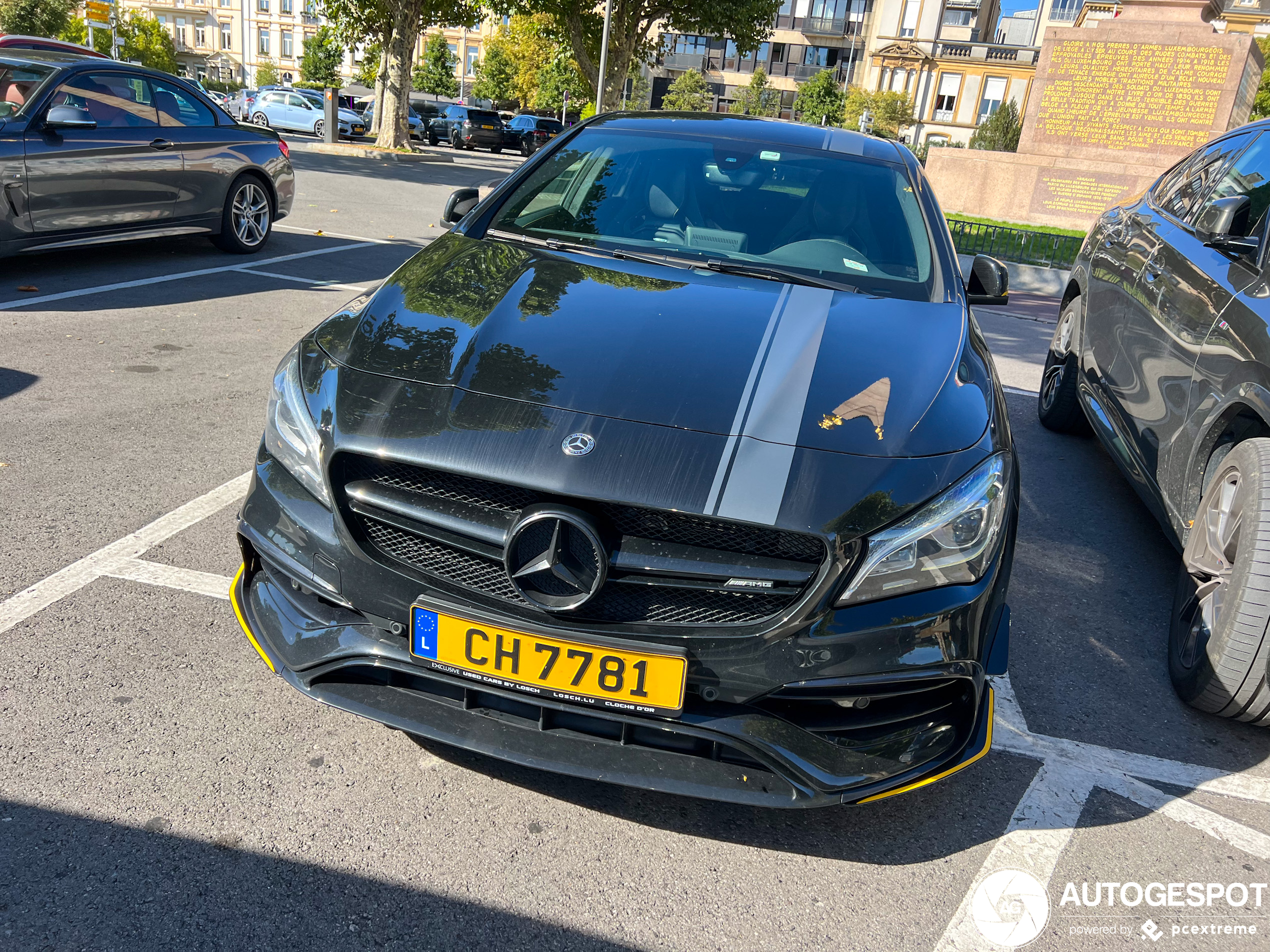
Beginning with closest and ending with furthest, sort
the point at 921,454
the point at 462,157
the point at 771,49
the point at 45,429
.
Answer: the point at 921,454 < the point at 45,429 < the point at 462,157 < the point at 771,49

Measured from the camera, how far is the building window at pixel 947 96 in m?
69.5

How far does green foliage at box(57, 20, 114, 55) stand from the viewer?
50844 mm

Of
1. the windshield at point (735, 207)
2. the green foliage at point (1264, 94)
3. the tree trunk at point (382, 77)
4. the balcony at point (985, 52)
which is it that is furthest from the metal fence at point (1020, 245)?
the balcony at point (985, 52)

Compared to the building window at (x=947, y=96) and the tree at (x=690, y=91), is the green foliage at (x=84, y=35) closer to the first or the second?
the tree at (x=690, y=91)

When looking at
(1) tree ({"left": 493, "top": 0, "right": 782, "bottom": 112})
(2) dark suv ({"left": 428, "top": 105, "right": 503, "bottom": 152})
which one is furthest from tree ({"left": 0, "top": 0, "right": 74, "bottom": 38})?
(1) tree ({"left": 493, "top": 0, "right": 782, "bottom": 112})

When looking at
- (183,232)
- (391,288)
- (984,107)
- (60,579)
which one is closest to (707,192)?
(391,288)

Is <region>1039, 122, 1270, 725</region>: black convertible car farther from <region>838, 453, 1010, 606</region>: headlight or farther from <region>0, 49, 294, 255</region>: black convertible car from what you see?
<region>0, 49, 294, 255</region>: black convertible car

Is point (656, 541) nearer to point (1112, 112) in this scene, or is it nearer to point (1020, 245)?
point (1020, 245)

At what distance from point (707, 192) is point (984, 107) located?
74.0 m

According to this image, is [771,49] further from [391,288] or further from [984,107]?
[391,288]

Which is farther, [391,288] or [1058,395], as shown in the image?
[1058,395]

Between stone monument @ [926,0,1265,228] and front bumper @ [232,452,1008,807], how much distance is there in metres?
18.3

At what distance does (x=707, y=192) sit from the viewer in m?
3.60

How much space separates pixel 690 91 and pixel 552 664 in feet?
233
